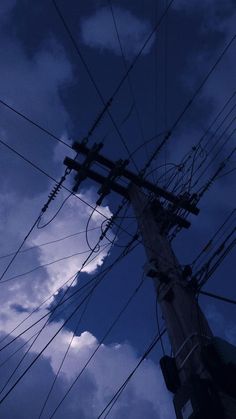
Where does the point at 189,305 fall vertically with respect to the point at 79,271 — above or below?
below

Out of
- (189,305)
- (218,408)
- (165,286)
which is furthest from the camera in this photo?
(165,286)

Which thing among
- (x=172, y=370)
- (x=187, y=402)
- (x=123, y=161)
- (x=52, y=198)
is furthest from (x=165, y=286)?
(x=52, y=198)

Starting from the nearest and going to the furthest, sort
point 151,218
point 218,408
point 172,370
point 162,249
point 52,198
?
1. point 218,408
2. point 172,370
3. point 162,249
4. point 151,218
5. point 52,198

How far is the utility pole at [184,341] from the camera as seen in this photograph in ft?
13.3

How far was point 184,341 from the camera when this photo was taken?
4.77m

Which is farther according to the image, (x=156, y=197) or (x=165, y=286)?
(x=156, y=197)

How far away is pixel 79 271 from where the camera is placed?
349 inches

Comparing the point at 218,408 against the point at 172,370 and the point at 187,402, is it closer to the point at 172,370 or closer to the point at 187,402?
the point at 187,402

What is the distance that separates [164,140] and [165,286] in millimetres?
4462

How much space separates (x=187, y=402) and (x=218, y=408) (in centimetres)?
32

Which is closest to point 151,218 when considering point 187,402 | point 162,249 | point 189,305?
point 162,249

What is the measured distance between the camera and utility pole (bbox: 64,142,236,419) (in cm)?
405

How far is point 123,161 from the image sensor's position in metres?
8.73

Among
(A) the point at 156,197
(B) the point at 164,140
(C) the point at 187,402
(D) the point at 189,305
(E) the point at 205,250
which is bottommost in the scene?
(C) the point at 187,402
